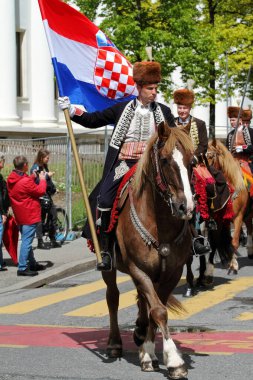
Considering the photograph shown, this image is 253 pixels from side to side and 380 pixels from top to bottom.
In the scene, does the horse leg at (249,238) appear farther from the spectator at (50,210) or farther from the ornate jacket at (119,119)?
the ornate jacket at (119,119)

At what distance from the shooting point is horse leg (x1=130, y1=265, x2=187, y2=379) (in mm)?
7559

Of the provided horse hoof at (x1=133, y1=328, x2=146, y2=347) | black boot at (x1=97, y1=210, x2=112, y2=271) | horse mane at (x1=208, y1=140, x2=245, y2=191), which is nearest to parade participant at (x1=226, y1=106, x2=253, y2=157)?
horse mane at (x1=208, y1=140, x2=245, y2=191)

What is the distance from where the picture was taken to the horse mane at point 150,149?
25.2ft

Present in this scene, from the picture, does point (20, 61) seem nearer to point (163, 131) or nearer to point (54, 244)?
point (54, 244)

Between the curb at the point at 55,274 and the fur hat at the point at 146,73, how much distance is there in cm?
596

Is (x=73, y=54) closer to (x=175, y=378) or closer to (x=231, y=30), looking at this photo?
(x=175, y=378)

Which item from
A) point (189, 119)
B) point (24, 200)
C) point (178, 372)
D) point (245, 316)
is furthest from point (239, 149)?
point (178, 372)

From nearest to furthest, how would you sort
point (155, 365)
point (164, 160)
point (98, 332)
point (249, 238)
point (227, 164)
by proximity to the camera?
point (164, 160)
point (155, 365)
point (98, 332)
point (227, 164)
point (249, 238)

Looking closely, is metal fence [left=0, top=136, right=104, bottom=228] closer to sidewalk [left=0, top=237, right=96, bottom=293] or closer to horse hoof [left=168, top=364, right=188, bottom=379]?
sidewalk [left=0, top=237, right=96, bottom=293]

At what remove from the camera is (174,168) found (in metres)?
7.62

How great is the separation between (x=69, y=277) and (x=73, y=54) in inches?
250

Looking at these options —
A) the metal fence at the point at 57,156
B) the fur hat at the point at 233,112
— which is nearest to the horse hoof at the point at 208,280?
the fur hat at the point at 233,112

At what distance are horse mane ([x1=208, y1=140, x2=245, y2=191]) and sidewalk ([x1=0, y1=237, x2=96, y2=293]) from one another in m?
3.10

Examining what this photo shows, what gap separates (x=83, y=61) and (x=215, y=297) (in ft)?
13.1
